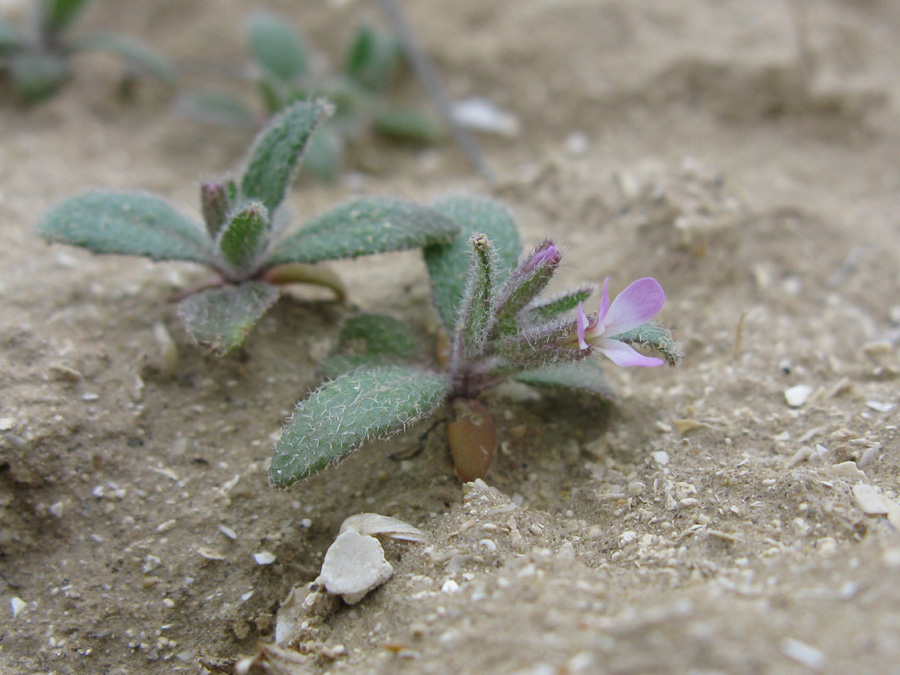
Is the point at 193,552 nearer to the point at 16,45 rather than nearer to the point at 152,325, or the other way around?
the point at 152,325

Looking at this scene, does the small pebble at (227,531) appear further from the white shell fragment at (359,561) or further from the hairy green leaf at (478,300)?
the hairy green leaf at (478,300)

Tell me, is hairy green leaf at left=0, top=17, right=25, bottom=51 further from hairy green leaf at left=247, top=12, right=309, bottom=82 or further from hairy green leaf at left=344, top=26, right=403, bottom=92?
hairy green leaf at left=344, top=26, right=403, bottom=92

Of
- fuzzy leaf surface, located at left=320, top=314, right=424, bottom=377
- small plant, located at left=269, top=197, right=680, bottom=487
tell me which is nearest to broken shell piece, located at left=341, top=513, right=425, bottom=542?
small plant, located at left=269, top=197, right=680, bottom=487

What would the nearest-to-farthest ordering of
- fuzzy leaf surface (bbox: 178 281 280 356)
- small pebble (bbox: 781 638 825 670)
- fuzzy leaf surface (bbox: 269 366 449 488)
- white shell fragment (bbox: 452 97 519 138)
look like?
1. small pebble (bbox: 781 638 825 670)
2. fuzzy leaf surface (bbox: 269 366 449 488)
3. fuzzy leaf surface (bbox: 178 281 280 356)
4. white shell fragment (bbox: 452 97 519 138)

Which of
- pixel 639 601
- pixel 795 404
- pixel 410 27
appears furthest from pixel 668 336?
pixel 410 27

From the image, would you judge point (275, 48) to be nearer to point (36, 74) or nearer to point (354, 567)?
point (36, 74)

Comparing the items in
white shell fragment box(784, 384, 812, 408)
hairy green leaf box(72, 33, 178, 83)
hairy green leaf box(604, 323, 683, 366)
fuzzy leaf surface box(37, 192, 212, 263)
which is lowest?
white shell fragment box(784, 384, 812, 408)
